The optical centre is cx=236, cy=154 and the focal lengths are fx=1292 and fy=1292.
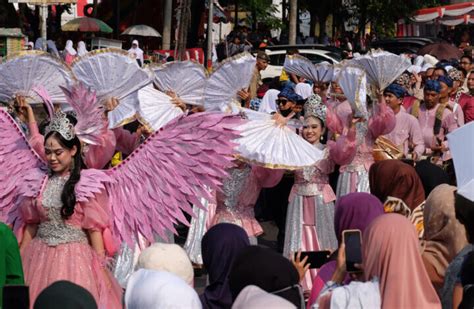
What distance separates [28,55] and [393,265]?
3.93m

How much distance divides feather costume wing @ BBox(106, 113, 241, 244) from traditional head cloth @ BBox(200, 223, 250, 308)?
1214mm

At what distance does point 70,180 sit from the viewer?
6492 millimetres

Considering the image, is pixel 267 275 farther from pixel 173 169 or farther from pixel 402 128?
pixel 402 128

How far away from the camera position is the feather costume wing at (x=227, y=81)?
991 centimetres

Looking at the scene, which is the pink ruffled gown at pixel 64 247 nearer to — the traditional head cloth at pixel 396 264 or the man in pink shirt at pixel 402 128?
the traditional head cloth at pixel 396 264

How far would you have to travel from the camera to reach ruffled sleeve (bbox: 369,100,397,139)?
10.5 m

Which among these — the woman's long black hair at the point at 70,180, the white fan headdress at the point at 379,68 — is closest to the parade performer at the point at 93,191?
the woman's long black hair at the point at 70,180

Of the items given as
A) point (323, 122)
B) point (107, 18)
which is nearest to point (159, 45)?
point (107, 18)

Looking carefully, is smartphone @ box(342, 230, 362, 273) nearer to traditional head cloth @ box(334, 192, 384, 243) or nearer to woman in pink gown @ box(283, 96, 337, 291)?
traditional head cloth @ box(334, 192, 384, 243)

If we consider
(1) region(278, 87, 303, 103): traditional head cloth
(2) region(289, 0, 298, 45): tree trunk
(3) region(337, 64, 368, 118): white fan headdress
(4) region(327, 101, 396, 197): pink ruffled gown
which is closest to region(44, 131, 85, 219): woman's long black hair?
(3) region(337, 64, 368, 118): white fan headdress

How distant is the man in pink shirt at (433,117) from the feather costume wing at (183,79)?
8.80 ft

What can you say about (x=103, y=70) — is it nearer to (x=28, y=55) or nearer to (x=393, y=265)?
(x=28, y=55)

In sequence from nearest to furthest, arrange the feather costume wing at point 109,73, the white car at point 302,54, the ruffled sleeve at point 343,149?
the feather costume wing at point 109,73
the ruffled sleeve at point 343,149
the white car at point 302,54

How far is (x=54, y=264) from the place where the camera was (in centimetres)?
642
